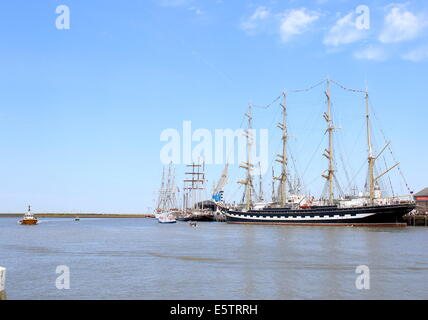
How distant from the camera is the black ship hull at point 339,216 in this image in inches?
3888

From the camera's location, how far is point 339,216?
10569 centimetres

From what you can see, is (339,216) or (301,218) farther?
(301,218)

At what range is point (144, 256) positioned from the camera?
143 ft

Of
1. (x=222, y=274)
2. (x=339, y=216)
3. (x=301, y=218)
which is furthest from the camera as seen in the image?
(x=301, y=218)

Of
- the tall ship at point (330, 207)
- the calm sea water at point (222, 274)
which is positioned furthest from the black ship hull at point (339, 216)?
the calm sea water at point (222, 274)

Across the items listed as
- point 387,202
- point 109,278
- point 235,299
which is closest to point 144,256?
point 109,278

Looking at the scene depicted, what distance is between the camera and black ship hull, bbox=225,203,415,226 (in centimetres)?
9875

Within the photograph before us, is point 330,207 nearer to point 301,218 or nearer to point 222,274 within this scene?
point 301,218

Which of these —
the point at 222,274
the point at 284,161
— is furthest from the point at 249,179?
the point at 222,274

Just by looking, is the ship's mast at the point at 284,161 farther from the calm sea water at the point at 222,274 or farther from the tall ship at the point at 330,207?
the calm sea water at the point at 222,274

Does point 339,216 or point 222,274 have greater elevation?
point 222,274

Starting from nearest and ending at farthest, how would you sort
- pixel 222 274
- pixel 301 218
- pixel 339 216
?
pixel 222 274 < pixel 339 216 < pixel 301 218

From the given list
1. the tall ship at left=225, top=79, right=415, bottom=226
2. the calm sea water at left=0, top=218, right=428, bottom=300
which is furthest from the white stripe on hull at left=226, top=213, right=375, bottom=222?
the calm sea water at left=0, top=218, right=428, bottom=300

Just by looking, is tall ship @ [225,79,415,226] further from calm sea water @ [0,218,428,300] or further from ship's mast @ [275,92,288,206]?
calm sea water @ [0,218,428,300]
